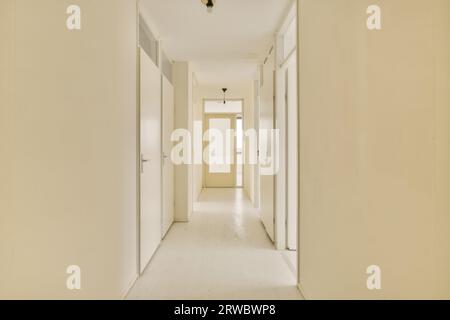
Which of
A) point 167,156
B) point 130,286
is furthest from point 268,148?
point 130,286

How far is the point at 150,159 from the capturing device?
3424mm

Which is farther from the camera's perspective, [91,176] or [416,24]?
[91,176]

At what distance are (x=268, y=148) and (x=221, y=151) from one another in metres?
5.57

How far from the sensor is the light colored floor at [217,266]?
2607 millimetres

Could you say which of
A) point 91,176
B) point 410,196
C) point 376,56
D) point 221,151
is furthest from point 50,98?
point 221,151

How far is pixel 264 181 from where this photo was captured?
4828mm

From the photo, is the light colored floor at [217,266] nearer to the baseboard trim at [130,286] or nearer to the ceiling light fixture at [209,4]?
the baseboard trim at [130,286]

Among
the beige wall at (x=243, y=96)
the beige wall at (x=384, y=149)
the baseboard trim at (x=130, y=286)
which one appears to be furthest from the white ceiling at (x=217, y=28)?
the baseboard trim at (x=130, y=286)

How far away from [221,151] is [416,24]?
8886mm

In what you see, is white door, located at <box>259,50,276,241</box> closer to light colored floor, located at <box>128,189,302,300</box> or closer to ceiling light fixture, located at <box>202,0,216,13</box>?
light colored floor, located at <box>128,189,302,300</box>

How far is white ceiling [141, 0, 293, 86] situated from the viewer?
3188 mm

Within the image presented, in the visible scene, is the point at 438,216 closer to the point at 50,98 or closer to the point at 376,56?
the point at 376,56
